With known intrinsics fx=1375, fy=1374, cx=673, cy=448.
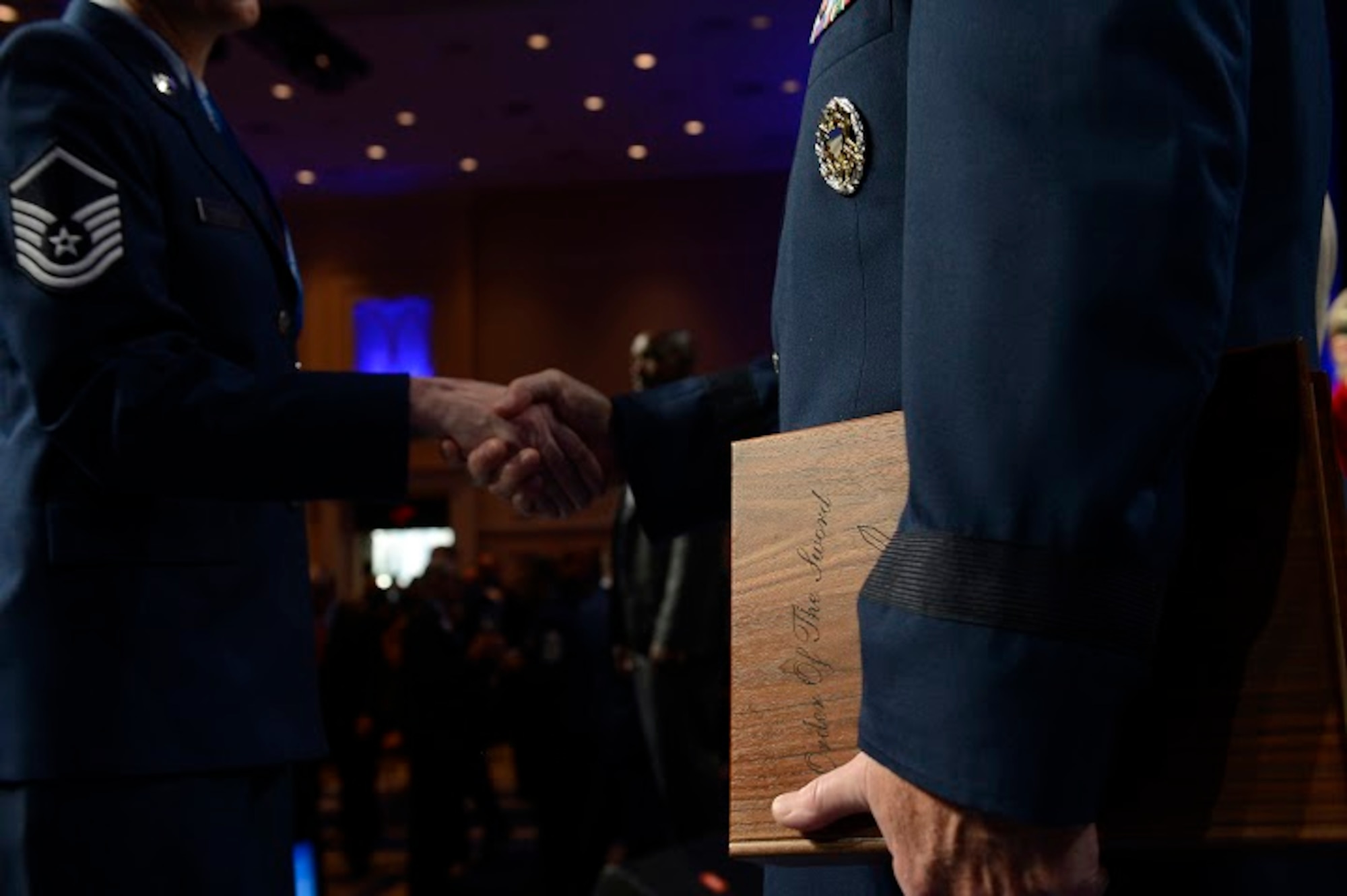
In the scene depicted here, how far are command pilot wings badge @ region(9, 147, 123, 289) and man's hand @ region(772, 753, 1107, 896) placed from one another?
104 centimetres

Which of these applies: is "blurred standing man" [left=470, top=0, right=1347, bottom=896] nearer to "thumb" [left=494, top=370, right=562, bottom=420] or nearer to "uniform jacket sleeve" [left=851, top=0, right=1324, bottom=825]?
"uniform jacket sleeve" [left=851, top=0, right=1324, bottom=825]

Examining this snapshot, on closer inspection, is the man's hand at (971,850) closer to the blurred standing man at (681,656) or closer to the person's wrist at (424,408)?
the person's wrist at (424,408)

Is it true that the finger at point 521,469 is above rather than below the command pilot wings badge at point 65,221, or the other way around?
below

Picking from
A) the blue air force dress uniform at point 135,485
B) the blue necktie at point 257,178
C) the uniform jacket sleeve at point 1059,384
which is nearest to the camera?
the uniform jacket sleeve at point 1059,384

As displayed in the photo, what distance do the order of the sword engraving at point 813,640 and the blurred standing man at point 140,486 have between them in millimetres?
785

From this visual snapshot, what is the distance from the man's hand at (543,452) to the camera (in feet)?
5.64

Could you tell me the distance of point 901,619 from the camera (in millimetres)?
791

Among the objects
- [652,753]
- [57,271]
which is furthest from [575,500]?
[652,753]

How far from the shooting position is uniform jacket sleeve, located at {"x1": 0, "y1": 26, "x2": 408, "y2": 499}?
1446mm

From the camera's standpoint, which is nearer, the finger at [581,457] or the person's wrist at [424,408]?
the person's wrist at [424,408]

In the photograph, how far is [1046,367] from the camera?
29.4 inches

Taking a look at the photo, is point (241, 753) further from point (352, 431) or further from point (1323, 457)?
point (1323, 457)

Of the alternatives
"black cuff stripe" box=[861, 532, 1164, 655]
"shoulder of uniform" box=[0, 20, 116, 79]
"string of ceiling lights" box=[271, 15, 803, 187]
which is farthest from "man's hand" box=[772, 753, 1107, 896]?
"string of ceiling lights" box=[271, 15, 803, 187]

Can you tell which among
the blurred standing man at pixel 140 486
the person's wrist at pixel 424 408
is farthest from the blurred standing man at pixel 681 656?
the blurred standing man at pixel 140 486
